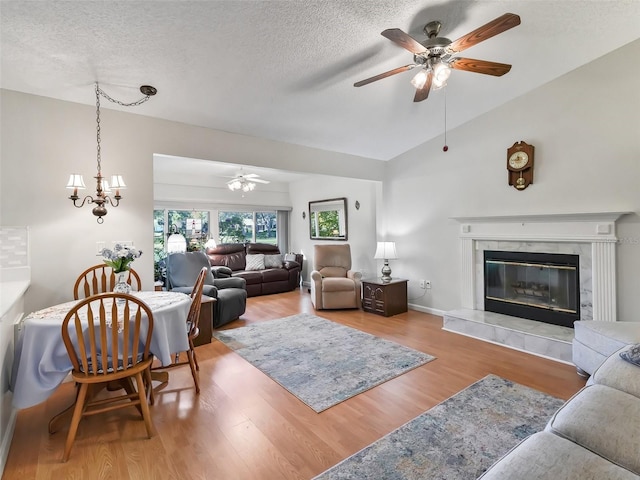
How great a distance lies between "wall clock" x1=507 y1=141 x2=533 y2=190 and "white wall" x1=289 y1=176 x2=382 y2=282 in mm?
2078

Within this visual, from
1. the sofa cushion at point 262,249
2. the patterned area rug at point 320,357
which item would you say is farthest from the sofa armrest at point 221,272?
the patterned area rug at point 320,357

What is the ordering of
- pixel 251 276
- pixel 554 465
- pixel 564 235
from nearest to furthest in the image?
pixel 554 465 → pixel 564 235 → pixel 251 276

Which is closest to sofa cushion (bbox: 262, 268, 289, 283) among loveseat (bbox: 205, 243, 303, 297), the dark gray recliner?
loveseat (bbox: 205, 243, 303, 297)

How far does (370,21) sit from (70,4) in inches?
73.7

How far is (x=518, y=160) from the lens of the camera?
12.1ft

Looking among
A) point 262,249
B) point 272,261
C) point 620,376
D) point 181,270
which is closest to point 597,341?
point 620,376

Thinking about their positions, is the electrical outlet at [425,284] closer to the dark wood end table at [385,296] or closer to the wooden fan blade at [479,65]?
the dark wood end table at [385,296]

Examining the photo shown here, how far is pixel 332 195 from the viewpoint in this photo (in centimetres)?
671

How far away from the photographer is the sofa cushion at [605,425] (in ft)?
3.89

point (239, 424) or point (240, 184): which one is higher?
point (240, 184)

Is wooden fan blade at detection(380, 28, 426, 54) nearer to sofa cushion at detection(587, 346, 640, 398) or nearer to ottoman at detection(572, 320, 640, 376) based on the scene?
sofa cushion at detection(587, 346, 640, 398)

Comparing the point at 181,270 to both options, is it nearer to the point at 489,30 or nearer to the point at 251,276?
the point at 251,276

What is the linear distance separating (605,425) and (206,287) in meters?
3.97

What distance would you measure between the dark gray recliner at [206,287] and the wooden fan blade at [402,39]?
3475 mm
